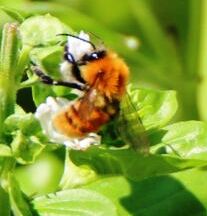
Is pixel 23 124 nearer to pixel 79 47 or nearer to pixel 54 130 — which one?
pixel 54 130

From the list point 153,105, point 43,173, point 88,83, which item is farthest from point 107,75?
point 43,173

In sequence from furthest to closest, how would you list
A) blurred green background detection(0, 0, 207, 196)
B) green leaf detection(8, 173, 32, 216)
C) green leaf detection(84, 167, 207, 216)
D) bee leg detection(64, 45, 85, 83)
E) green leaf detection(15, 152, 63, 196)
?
blurred green background detection(0, 0, 207, 196), green leaf detection(15, 152, 63, 196), green leaf detection(84, 167, 207, 216), bee leg detection(64, 45, 85, 83), green leaf detection(8, 173, 32, 216)

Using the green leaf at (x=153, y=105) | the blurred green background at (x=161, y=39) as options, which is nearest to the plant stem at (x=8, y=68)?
the green leaf at (x=153, y=105)

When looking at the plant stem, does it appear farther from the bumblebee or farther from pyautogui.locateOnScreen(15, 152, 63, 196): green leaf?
pyautogui.locateOnScreen(15, 152, 63, 196): green leaf

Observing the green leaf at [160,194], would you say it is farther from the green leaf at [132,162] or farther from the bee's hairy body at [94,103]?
the bee's hairy body at [94,103]

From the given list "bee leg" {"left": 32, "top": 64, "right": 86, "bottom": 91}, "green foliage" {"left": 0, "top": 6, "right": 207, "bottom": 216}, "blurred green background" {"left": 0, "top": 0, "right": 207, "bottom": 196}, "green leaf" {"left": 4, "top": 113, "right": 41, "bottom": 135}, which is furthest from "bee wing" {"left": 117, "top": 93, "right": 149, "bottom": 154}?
"blurred green background" {"left": 0, "top": 0, "right": 207, "bottom": 196}

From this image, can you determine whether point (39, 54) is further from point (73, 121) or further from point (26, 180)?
point (26, 180)
